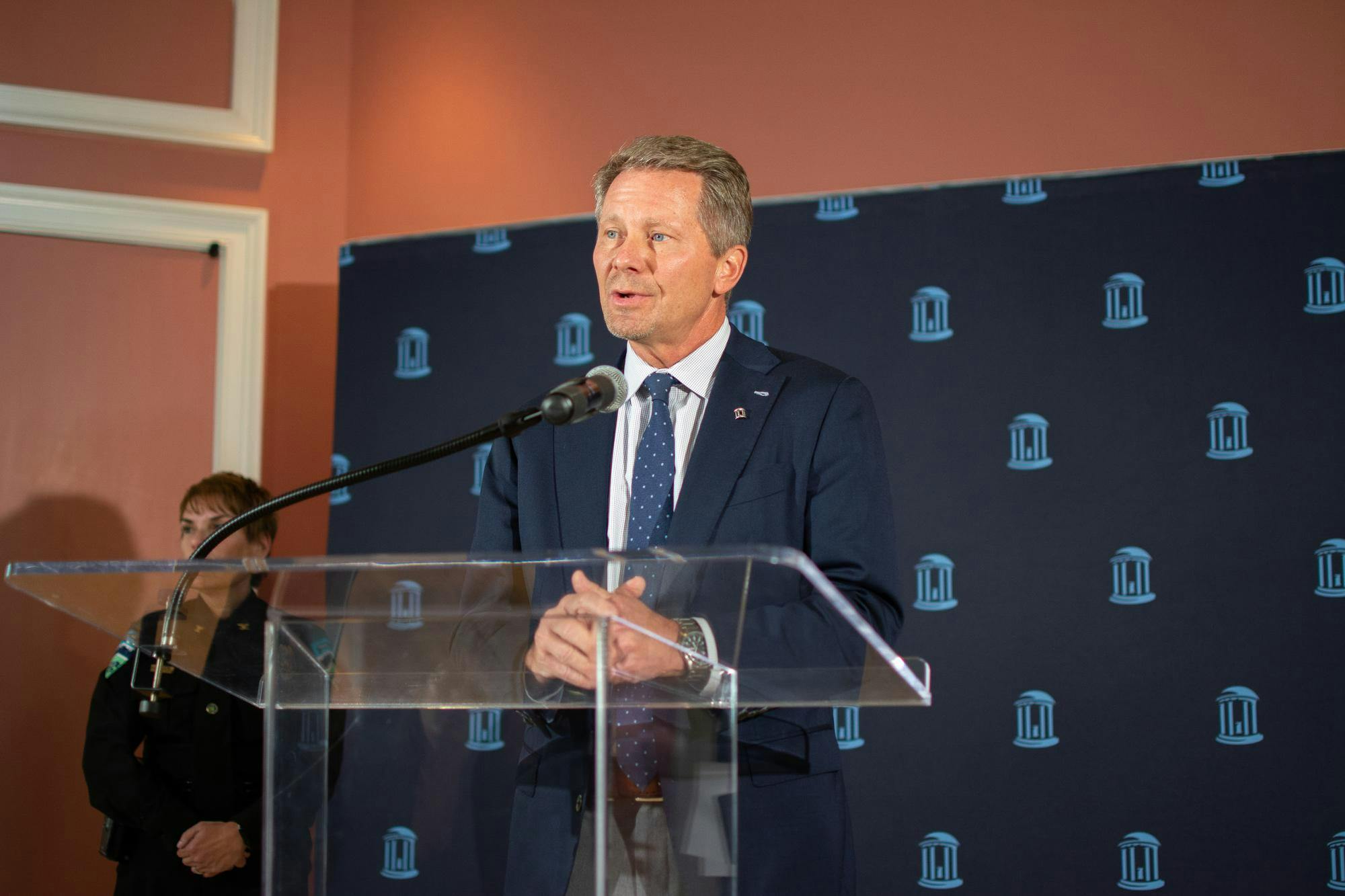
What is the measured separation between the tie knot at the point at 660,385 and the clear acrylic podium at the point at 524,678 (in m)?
0.61

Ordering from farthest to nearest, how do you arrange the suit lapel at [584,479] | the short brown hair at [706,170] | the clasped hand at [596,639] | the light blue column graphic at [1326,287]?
the light blue column graphic at [1326,287] → the short brown hair at [706,170] → the suit lapel at [584,479] → the clasped hand at [596,639]

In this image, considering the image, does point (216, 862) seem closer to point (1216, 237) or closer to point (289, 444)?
point (289, 444)

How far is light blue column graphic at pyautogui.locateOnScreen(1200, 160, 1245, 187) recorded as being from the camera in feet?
9.28

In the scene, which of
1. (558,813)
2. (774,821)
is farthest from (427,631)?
(774,821)

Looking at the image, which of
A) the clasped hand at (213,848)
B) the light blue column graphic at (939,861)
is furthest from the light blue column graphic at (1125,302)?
the clasped hand at (213,848)

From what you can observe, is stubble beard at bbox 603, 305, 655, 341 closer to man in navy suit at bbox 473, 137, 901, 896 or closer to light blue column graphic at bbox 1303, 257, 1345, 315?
man in navy suit at bbox 473, 137, 901, 896

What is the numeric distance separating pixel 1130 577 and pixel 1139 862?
626mm

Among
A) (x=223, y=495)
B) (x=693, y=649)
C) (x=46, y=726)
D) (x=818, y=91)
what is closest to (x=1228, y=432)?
(x=818, y=91)


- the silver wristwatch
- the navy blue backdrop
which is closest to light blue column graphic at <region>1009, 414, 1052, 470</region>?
the navy blue backdrop

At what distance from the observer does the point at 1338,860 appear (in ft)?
8.52

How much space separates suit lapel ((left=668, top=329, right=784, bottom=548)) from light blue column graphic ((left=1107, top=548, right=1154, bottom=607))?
134cm

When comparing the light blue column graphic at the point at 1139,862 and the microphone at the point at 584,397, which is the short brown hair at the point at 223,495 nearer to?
the microphone at the point at 584,397

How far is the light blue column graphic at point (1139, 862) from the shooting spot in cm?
273

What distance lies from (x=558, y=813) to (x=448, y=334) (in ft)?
8.25
